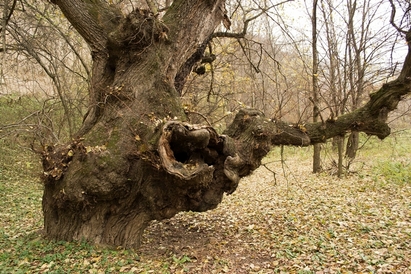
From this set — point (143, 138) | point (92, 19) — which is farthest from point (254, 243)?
point (92, 19)

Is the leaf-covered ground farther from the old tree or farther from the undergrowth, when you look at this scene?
the old tree

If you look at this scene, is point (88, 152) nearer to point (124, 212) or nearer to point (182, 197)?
point (124, 212)

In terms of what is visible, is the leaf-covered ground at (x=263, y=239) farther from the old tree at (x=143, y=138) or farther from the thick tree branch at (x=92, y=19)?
the thick tree branch at (x=92, y=19)

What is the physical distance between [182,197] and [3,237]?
10.4 feet

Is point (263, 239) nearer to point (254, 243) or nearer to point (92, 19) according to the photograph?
point (254, 243)

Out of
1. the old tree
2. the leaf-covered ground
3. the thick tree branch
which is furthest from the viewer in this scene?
the thick tree branch

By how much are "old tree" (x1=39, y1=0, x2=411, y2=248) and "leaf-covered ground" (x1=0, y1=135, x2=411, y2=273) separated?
0.49 m

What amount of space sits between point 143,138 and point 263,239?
8.12 feet

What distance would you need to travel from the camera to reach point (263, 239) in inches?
195

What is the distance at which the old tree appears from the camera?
4.21 m

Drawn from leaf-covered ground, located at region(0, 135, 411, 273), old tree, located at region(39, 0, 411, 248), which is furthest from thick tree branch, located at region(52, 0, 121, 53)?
leaf-covered ground, located at region(0, 135, 411, 273)

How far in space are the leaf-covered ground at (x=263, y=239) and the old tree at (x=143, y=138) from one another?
49 cm

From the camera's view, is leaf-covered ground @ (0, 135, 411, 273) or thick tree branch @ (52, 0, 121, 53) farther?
thick tree branch @ (52, 0, 121, 53)

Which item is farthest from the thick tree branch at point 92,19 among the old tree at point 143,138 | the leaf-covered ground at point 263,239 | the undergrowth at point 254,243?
the leaf-covered ground at point 263,239
